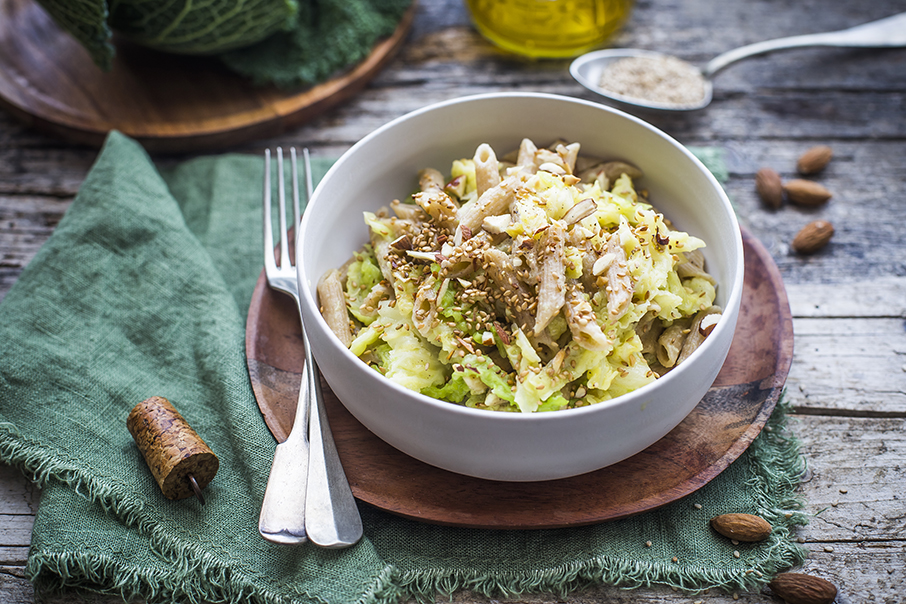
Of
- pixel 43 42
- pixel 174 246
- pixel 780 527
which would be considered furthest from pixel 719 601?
pixel 43 42

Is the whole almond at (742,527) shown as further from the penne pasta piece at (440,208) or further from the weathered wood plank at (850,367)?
the penne pasta piece at (440,208)

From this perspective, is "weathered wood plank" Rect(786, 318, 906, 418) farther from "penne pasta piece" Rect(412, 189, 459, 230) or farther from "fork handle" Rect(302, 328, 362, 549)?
"fork handle" Rect(302, 328, 362, 549)

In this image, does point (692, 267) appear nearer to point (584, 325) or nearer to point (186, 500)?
point (584, 325)

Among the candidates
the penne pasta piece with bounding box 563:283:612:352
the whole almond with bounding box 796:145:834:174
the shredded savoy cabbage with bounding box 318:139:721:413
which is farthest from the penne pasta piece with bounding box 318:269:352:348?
the whole almond with bounding box 796:145:834:174

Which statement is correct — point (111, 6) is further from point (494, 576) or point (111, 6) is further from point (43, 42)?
point (494, 576)

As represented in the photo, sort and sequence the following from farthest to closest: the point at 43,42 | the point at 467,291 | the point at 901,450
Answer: the point at 43,42
the point at 901,450
the point at 467,291

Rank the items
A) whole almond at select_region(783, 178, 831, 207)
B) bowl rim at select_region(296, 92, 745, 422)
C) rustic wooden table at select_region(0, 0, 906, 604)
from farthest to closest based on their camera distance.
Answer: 1. whole almond at select_region(783, 178, 831, 207)
2. rustic wooden table at select_region(0, 0, 906, 604)
3. bowl rim at select_region(296, 92, 745, 422)
